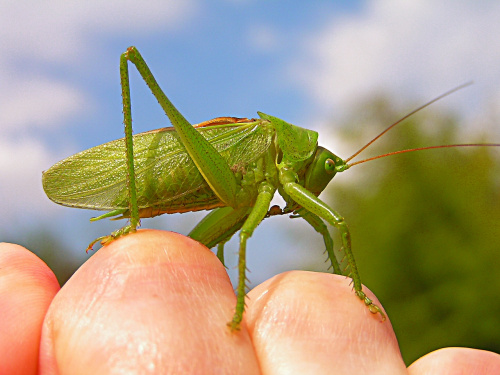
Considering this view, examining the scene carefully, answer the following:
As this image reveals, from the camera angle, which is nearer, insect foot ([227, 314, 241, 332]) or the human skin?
the human skin

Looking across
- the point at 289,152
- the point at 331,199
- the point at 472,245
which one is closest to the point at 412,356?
the point at 472,245

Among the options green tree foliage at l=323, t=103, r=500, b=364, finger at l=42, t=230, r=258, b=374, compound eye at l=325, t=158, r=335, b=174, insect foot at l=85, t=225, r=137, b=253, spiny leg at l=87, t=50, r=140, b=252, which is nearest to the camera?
finger at l=42, t=230, r=258, b=374

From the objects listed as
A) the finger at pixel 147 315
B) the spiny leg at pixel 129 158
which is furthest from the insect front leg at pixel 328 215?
the spiny leg at pixel 129 158

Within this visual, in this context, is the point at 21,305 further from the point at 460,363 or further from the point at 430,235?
the point at 430,235

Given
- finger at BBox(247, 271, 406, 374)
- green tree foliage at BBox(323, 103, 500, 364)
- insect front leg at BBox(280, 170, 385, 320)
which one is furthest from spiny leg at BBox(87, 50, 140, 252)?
green tree foliage at BBox(323, 103, 500, 364)

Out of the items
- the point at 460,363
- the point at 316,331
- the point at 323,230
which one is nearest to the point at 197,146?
the point at 323,230

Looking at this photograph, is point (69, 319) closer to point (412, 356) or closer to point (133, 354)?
point (133, 354)

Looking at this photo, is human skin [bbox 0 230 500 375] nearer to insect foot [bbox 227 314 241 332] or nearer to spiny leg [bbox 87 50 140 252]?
insect foot [bbox 227 314 241 332]
